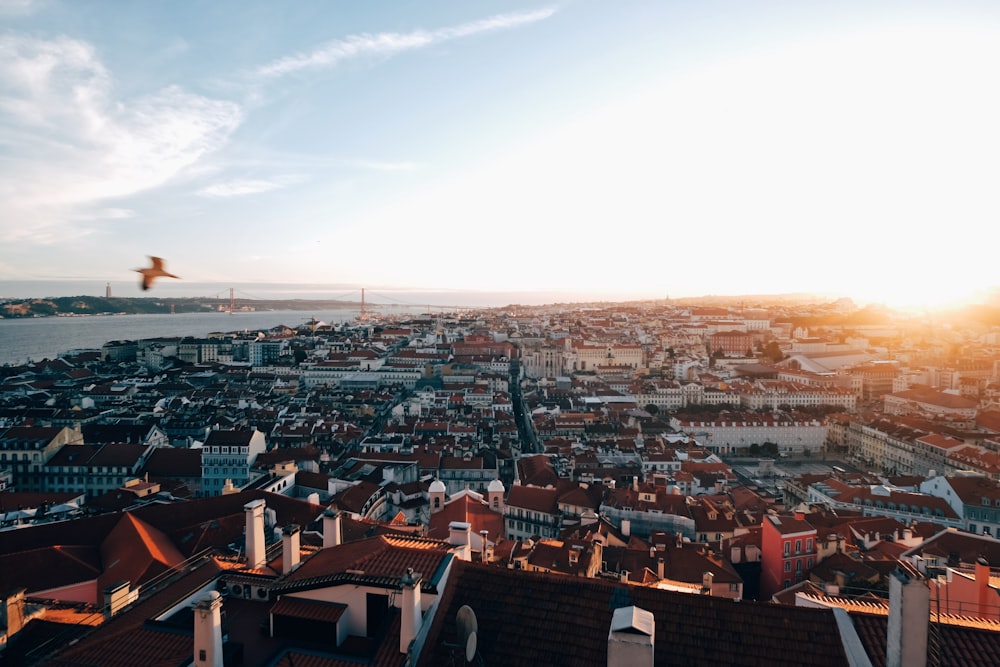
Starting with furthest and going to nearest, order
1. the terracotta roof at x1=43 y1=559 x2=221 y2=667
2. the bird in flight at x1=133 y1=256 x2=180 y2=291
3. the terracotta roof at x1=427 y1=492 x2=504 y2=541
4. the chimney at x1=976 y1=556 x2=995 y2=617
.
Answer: the terracotta roof at x1=427 y1=492 x2=504 y2=541 < the chimney at x1=976 y1=556 x2=995 y2=617 < the bird in flight at x1=133 y1=256 x2=180 y2=291 < the terracotta roof at x1=43 y1=559 x2=221 y2=667

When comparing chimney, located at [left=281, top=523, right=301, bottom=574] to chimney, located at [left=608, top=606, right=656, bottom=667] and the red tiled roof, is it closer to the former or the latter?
the red tiled roof

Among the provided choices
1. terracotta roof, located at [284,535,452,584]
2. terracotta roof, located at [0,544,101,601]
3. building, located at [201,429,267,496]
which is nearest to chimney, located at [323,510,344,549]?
terracotta roof, located at [284,535,452,584]

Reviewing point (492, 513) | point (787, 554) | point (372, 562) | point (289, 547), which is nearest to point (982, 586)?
point (372, 562)

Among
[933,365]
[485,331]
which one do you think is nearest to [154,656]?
[933,365]

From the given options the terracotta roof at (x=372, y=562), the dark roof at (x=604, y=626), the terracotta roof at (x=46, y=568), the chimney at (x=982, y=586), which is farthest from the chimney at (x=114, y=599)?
the chimney at (x=982, y=586)

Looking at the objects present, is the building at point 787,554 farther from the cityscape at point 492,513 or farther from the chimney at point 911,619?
the chimney at point 911,619
